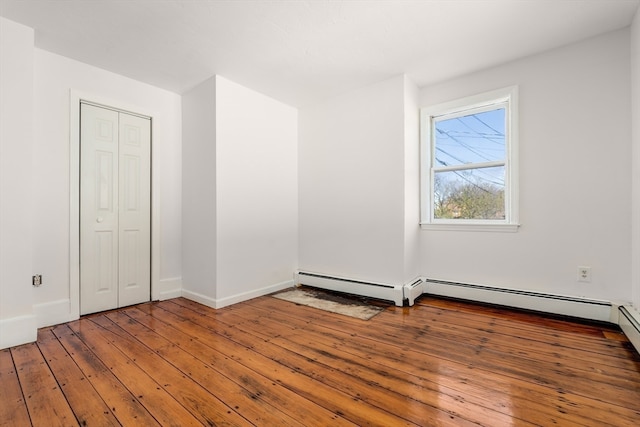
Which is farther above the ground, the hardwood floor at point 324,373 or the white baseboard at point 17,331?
the white baseboard at point 17,331

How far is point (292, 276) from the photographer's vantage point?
429cm

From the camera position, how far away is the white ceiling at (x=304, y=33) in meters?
2.29

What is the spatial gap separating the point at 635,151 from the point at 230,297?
402 centimetres

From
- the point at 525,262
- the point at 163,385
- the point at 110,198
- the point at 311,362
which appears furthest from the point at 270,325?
the point at 525,262

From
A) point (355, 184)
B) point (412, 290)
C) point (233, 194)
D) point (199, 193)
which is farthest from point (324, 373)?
point (199, 193)

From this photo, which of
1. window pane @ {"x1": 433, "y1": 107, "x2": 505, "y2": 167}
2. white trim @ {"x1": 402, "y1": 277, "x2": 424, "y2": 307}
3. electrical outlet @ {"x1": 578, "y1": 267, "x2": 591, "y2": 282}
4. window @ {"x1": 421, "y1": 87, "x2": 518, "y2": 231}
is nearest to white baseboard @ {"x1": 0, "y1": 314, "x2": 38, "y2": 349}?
white trim @ {"x1": 402, "y1": 277, "x2": 424, "y2": 307}

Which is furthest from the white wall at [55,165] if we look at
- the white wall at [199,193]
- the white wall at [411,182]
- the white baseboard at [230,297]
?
the white wall at [411,182]

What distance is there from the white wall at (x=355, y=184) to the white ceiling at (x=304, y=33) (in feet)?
1.55

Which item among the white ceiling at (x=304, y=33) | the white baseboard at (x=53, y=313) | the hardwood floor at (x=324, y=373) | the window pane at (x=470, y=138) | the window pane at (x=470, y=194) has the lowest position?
the hardwood floor at (x=324, y=373)

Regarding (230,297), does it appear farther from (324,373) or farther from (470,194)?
(470,194)

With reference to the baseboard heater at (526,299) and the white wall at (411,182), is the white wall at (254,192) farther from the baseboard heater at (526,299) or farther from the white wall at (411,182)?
the baseboard heater at (526,299)

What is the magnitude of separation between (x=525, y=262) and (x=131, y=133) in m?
4.49

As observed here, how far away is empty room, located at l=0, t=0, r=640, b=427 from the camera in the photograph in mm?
1802

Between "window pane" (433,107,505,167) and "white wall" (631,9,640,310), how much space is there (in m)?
0.99
